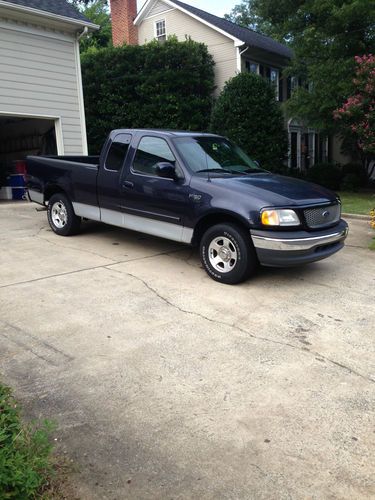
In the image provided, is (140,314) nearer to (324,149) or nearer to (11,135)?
(11,135)

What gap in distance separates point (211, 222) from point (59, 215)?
137 inches

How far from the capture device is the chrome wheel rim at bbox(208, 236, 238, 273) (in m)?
5.67

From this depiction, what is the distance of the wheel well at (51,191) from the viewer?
8110 millimetres

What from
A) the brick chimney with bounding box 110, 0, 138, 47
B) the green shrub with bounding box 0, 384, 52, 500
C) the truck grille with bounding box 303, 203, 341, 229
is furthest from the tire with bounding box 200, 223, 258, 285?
the brick chimney with bounding box 110, 0, 138, 47

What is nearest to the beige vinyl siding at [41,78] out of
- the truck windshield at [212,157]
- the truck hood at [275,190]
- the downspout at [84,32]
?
the downspout at [84,32]

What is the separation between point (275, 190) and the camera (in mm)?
5660

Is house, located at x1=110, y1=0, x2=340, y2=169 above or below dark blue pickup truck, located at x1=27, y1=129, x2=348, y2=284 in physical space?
above

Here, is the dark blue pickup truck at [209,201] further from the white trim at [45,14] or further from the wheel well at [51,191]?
the white trim at [45,14]

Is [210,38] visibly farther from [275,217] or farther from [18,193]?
[275,217]

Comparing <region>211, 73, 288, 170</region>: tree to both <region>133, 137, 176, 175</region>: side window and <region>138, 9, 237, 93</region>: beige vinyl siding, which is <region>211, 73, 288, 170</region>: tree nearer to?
<region>138, 9, 237, 93</region>: beige vinyl siding

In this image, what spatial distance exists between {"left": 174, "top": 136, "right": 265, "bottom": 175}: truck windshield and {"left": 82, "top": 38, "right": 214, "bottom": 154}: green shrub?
1160 centimetres

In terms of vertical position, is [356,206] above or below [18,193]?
below

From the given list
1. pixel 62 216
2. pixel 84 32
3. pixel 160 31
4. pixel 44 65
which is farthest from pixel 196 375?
pixel 160 31

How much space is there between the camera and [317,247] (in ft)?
18.3
